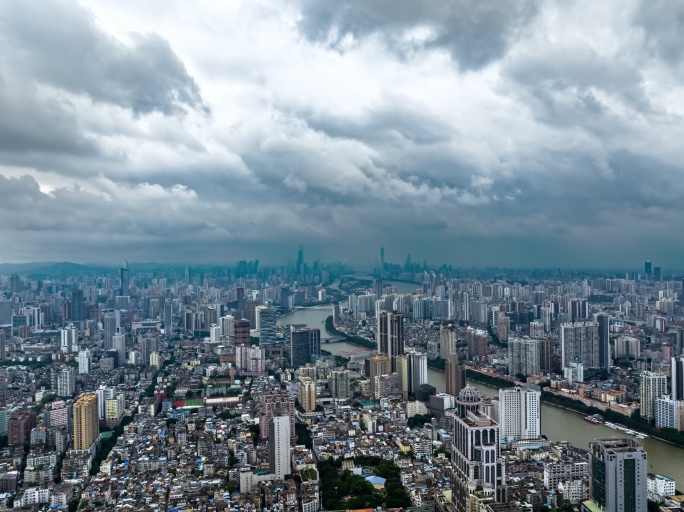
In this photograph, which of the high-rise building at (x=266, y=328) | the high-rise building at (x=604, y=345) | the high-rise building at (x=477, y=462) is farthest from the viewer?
the high-rise building at (x=266, y=328)

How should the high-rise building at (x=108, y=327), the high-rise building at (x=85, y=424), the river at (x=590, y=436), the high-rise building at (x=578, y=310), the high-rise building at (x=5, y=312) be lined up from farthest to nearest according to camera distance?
the high-rise building at (x=578, y=310) < the high-rise building at (x=5, y=312) < the high-rise building at (x=108, y=327) < the high-rise building at (x=85, y=424) < the river at (x=590, y=436)

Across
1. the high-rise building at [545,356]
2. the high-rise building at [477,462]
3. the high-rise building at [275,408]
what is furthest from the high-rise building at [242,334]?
the high-rise building at [477,462]

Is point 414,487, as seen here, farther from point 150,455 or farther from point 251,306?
point 251,306

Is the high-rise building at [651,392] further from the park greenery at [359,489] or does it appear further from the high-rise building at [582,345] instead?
the park greenery at [359,489]

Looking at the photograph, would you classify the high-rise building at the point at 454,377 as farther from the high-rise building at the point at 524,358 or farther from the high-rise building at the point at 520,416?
the high-rise building at the point at 524,358

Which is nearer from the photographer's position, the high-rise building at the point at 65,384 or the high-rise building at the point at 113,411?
the high-rise building at the point at 113,411

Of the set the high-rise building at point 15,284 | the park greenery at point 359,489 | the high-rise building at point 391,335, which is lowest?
the park greenery at point 359,489

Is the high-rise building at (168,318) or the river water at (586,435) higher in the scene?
the high-rise building at (168,318)

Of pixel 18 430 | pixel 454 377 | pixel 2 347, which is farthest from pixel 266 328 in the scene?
pixel 18 430

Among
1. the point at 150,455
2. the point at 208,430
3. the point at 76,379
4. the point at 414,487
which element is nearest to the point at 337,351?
the point at 76,379
